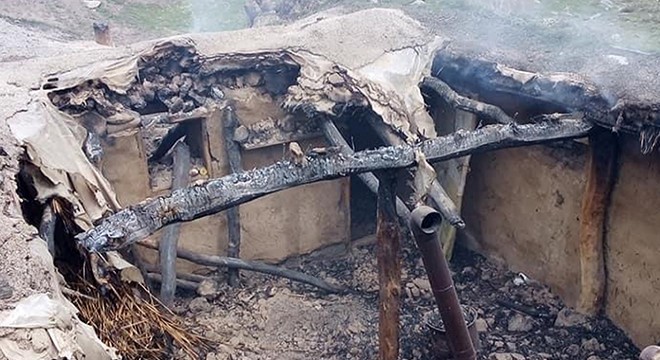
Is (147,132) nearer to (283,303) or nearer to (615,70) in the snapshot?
(283,303)

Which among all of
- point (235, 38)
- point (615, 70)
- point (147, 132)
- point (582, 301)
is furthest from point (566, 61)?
point (147, 132)

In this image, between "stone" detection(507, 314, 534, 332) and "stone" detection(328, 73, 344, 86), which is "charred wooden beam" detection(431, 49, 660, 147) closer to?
"stone" detection(328, 73, 344, 86)

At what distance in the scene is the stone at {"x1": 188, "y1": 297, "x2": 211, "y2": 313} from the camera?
682 cm

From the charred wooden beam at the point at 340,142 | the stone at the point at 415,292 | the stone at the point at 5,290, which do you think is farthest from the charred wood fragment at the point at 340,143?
the stone at the point at 5,290

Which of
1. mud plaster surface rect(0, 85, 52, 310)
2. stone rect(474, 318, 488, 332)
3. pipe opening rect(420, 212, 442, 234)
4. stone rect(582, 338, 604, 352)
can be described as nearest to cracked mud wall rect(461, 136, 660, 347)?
stone rect(582, 338, 604, 352)

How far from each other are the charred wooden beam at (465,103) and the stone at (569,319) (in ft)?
6.68

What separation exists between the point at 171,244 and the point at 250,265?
0.90m

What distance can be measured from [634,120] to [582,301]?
206cm

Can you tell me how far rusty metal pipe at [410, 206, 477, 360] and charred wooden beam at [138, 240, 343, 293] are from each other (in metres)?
2.38

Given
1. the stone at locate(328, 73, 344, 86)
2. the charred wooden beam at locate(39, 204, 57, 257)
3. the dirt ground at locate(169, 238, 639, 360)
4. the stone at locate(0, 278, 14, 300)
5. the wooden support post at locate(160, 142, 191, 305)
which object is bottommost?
the dirt ground at locate(169, 238, 639, 360)

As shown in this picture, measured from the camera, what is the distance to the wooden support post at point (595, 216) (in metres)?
5.93

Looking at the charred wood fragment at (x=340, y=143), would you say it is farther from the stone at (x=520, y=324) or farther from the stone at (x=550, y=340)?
the stone at (x=550, y=340)

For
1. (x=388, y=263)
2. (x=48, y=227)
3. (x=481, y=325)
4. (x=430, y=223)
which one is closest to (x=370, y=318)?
(x=481, y=325)

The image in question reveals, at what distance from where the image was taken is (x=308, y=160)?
4613 millimetres
